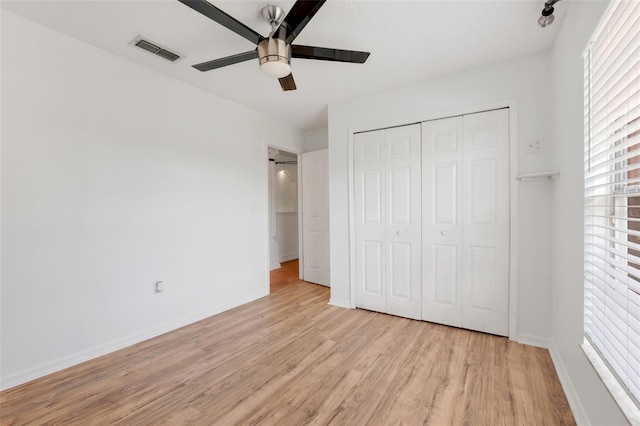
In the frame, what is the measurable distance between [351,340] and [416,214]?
142 cm

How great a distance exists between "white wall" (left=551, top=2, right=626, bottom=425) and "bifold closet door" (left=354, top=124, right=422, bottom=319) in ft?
3.63

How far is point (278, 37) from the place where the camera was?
5.41 feet

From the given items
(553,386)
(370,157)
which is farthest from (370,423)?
(370,157)

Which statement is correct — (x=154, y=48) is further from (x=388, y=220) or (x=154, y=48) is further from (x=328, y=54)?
(x=388, y=220)

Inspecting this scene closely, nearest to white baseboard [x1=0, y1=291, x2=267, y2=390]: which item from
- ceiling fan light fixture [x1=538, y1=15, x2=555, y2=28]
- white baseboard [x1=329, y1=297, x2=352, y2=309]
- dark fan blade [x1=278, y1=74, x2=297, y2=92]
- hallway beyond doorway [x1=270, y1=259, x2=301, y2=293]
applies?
hallway beyond doorway [x1=270, y1=259, x2=301, y2=293]

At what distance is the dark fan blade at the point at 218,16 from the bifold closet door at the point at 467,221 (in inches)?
75.4

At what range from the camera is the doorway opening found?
221 inches

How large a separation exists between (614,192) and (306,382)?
200cm

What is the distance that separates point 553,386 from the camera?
5.85ft

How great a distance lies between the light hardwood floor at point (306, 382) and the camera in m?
1.58

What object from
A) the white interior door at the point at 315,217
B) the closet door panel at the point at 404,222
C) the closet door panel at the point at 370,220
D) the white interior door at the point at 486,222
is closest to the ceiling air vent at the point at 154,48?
the closet door panel at the point at 370,220

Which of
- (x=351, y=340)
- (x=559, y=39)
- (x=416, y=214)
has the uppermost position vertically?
(x=559, y=39)

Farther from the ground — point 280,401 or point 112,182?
point 112,182

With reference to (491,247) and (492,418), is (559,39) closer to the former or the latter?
(491,247)
